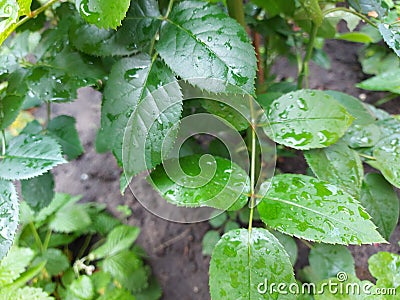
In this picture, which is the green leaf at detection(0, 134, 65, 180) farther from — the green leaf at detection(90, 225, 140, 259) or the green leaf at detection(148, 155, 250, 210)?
the green leaf at detection(90, 225, 140, 259)

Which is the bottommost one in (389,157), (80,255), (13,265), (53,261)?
(80,255)

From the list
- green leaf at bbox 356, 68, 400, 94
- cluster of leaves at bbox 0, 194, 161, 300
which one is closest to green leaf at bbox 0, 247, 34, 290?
cluster of leaves at bbox 0, 194, 161, 300

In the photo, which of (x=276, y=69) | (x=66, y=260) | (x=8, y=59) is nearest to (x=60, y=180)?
(x=66, y=260)

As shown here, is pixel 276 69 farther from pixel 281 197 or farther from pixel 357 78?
pixel 281 197

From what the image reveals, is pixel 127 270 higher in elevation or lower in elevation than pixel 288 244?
lower

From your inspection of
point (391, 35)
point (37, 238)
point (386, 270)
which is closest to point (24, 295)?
point (37, 238)

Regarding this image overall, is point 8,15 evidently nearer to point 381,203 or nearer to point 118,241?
point 381,203
